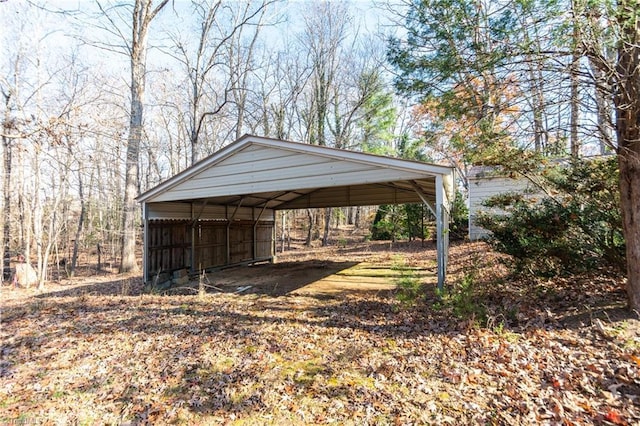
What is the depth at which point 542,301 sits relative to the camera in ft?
15.1

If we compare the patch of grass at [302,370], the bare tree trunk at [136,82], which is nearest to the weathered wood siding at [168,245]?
the bare tree trunk at [136,82]

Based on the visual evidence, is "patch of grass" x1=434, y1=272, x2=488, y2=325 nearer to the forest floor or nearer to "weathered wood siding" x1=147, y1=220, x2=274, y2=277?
the forest floor

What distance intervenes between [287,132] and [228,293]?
15.6 m

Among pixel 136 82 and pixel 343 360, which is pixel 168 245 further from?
pixel 343 360

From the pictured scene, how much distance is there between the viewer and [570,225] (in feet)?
16.3

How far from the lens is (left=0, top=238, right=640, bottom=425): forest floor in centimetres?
256

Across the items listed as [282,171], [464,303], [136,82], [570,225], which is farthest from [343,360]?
[136,82]

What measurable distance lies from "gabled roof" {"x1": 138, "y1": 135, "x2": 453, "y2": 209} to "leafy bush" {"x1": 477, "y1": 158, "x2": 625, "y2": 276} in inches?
64.7

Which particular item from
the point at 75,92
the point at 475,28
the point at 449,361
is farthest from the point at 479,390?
the point at 75,92

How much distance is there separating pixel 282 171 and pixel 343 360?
3959mm

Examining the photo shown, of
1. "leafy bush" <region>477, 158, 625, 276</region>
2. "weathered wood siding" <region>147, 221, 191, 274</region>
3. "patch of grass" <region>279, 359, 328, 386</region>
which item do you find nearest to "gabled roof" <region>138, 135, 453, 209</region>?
"weathered wood siding" <region>147, 221, 191, 274</region>

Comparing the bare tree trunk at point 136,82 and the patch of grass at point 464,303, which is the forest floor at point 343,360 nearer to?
the patch of grass at point 464,303

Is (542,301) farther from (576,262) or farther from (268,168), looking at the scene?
(268,168)

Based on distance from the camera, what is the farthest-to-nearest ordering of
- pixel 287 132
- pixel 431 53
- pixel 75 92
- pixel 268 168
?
pixel 287 132 → pixel 75 92 → pixel 268 168 → pixel 431 53
